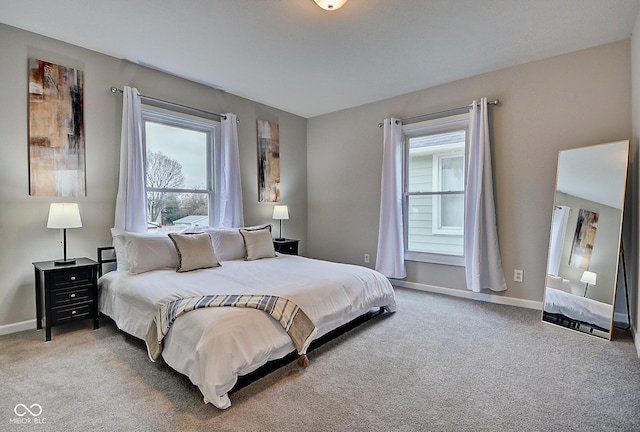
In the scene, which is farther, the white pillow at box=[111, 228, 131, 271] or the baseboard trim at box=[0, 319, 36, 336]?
the white pillow at box=[111, 228, 131, 271]

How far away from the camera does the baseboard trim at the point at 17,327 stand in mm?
2768

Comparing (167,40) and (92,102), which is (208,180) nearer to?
(92,102)

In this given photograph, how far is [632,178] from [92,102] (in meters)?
5.16

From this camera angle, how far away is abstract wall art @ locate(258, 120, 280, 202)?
483 cm

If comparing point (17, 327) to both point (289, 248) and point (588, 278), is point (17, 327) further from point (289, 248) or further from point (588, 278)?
point (588, 278)

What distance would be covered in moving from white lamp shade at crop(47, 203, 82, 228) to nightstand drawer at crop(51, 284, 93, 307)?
0.55 metres

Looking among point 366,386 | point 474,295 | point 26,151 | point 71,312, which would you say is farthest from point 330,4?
point 474,295

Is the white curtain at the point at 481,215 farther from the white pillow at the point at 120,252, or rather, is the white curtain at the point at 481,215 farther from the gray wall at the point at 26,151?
the white pillow at the point at 120,252

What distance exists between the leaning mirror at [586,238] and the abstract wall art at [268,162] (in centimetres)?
358

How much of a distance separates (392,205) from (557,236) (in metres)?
1.85

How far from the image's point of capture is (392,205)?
4383 mm

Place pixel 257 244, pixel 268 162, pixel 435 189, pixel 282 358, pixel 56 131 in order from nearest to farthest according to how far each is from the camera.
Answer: pixel 282 358
pixel 56 131
pixel 257 244
pixel 435 189
pixel 268 162

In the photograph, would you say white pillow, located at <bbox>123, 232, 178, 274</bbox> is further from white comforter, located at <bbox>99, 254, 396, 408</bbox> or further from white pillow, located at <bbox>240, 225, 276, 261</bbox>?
white pillow, located at <bbox>240, 225, 276, 261</bbox>

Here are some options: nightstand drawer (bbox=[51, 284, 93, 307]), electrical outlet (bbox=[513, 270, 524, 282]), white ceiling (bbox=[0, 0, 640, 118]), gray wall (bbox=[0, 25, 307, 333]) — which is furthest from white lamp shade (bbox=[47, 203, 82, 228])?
electrical outlet (bbox=[513, 270, 524, 282])
